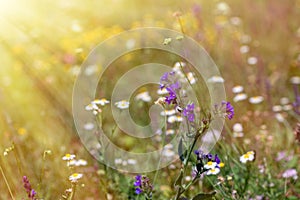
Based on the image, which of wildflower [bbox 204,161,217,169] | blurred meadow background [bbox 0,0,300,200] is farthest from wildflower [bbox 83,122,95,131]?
wildflower [bbox 204,161,217,169]

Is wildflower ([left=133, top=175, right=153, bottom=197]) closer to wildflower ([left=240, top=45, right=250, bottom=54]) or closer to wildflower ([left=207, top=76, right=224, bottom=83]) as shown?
wildflower ([left=207, top=76, right=224, bottom=83])

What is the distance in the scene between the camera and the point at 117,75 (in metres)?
4.20

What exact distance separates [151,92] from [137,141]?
2.06 ft

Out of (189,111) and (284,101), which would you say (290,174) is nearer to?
(189,111)

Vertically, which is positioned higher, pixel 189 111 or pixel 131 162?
pixel 131 162

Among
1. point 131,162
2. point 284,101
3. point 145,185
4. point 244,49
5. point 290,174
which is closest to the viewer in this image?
point 145,185

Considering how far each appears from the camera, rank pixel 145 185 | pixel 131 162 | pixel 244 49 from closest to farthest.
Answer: pixel 145 185, pixel 131 162, pixel 244 49

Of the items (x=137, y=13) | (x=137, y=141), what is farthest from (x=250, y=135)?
(x=137, y=13)

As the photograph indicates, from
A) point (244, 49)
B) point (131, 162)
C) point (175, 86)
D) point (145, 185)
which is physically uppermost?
point (244, 49)

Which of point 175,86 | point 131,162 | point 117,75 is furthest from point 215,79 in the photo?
point 117,75

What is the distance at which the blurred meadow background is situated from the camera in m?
2.50

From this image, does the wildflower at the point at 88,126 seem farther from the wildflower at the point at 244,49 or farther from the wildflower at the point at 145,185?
the wildflower at the point at 244,49

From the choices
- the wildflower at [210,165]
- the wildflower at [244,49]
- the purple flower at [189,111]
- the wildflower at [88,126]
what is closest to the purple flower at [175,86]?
the purple flower at [189,111]

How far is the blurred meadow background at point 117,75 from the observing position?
8.20 ft
